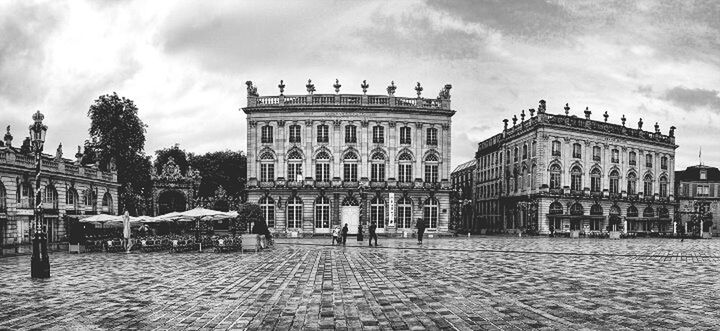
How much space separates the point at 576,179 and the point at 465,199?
24.1 metres

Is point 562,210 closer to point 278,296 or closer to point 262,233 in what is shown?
point 262,233

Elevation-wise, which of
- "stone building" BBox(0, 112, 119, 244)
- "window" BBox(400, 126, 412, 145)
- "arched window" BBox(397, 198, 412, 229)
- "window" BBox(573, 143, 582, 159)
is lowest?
"arched window" BBox(397, 198, 412, 229)

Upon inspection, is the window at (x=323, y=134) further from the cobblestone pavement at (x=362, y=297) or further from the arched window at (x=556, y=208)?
the cobblestone pavement at (x=362, y=297)

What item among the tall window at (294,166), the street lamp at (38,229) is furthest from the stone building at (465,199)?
the street lamp at (38,229)

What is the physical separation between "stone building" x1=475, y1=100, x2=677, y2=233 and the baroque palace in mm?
14657

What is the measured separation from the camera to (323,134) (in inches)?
2329

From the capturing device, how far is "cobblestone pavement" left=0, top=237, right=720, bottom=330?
407 inches

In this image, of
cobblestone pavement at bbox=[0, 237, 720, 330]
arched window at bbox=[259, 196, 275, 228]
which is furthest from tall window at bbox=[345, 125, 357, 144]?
cobblestone pavement at bbox=[0, 237, 720, 330]

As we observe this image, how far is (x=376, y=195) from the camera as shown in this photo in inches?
2320

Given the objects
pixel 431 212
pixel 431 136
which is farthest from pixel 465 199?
pixel 431 136

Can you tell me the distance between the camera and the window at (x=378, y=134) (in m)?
59.4

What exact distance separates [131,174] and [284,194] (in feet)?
53.2

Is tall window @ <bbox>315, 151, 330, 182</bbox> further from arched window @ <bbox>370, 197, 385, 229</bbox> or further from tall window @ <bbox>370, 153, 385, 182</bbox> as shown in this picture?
arched window @ <bbox>370, 197, 385, 229</bbox>

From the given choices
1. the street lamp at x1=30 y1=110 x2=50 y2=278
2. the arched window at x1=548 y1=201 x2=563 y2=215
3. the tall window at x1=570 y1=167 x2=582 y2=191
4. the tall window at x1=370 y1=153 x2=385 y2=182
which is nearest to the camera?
the street lamp at x1=30 y1=110 x2=50 y2=278
